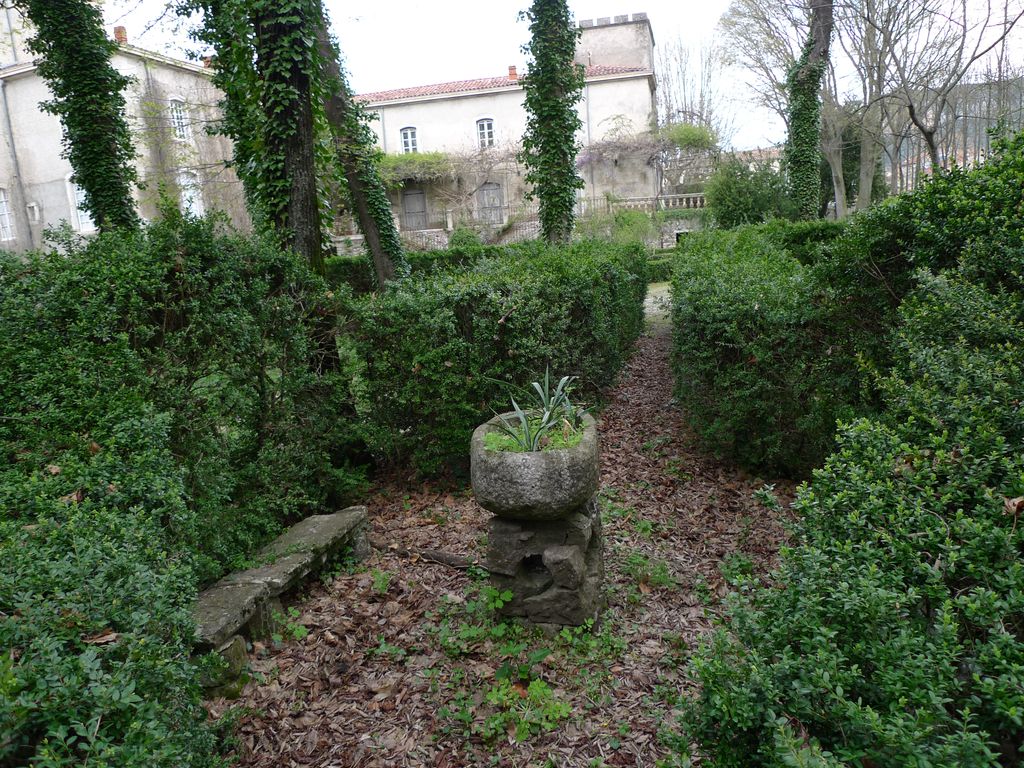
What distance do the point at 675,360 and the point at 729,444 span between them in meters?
1.54

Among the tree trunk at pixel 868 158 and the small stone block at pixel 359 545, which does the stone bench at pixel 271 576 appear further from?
the tree trunk at pixel 868 158

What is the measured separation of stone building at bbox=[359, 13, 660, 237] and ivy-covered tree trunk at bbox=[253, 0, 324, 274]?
2349 cm

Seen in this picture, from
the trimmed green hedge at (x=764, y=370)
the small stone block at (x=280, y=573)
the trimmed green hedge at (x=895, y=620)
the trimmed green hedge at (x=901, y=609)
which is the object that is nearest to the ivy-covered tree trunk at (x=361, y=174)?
the trimmed green hedge at (x=764, y=370)

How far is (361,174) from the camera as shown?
12.1 metres

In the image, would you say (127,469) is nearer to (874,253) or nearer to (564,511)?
(564,511)

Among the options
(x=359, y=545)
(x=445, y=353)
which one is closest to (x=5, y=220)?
(x=445, y=353)

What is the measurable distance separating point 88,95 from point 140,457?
12551 mm

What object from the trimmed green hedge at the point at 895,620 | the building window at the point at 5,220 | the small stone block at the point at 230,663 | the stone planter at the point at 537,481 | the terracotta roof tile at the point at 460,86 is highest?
the terracotta roof tile at the point at 460,86

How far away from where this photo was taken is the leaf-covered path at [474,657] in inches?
115

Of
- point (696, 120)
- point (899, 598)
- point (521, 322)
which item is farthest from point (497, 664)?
point (696, 120)

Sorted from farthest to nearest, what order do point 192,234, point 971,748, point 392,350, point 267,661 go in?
point 392,350 < point 192,234 < point 267,661 < point 971,748

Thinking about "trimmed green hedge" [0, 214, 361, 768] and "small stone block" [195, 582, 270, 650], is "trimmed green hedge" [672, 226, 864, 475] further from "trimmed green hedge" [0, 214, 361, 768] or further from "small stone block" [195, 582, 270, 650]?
"small stone block" [195, 582, 270, 650]

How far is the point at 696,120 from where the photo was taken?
38.1 m

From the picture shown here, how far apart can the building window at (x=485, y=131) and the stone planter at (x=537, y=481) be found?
31.5 meters
